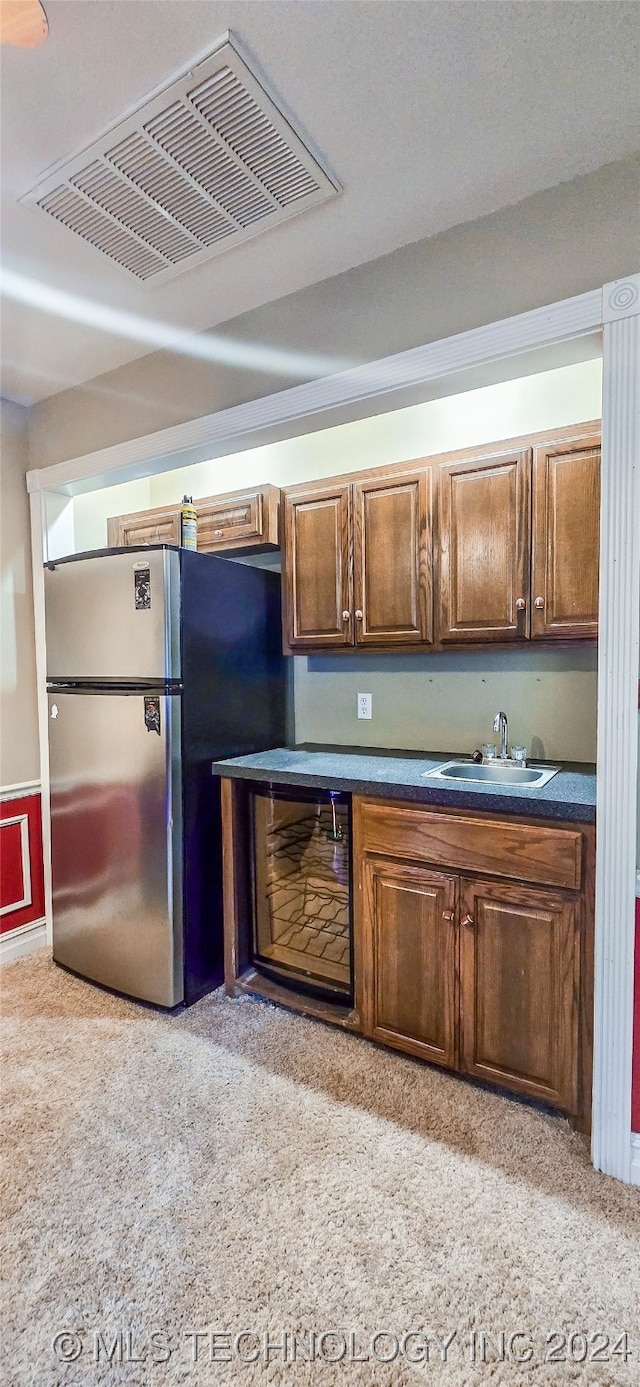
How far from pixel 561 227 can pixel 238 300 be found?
1056 millimetres

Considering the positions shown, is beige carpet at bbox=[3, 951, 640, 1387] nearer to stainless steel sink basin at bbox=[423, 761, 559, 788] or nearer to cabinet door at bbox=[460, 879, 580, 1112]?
cabinet door at bbox=[460, 879, 580, 1112]

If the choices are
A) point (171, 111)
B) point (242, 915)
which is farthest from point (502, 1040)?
point (171, 111)

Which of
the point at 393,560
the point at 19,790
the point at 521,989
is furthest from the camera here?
the point at 19,790

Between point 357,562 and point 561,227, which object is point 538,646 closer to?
point 357,562

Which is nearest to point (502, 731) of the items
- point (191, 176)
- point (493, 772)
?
point (493, 772)

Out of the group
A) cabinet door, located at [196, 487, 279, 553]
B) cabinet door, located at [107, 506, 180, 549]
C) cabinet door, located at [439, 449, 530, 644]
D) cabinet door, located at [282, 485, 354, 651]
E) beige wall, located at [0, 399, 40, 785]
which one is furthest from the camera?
cabinet door, located at [107, 506, 180, 549]

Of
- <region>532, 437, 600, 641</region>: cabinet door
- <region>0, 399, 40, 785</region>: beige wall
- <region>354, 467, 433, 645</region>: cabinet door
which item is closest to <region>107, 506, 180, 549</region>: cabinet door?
<region>0, 399, 40, 785</region>: beige wall

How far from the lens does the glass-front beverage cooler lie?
2074mm

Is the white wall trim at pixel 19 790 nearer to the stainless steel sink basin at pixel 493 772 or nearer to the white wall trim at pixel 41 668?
the white wall trim at pixel 41 668

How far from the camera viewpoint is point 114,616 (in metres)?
2.18

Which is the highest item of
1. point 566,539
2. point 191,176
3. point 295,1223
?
point 191,176

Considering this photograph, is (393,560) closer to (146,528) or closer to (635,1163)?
(146,528)

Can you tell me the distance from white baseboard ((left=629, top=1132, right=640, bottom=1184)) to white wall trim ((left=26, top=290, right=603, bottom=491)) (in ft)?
6.71

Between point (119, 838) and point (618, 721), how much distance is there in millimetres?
1784
